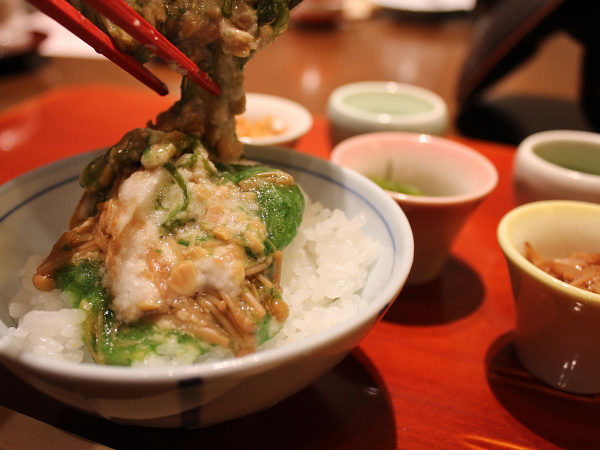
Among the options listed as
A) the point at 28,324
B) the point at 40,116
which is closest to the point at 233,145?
the point at 28,324

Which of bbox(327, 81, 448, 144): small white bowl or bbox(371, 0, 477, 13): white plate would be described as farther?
bbox(371, 0, 477, 13): white plate

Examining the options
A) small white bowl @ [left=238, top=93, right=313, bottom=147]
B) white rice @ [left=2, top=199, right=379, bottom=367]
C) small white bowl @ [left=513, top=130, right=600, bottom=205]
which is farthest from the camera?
small white bowl @ [left=238, top=93, right=313, bottom=147]

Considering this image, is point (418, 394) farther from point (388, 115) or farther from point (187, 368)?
point (388, 115)

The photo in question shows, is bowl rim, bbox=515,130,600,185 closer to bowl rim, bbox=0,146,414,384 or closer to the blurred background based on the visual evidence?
bowl rim, bbox=0,146,414,384

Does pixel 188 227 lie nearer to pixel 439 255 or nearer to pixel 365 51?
pixel 439 255

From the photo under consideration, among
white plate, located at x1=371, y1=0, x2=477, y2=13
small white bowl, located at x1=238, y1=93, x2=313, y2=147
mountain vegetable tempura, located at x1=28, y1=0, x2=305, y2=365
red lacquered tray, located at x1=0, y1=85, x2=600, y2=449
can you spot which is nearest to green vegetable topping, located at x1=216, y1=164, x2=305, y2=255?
mountain vegetable tempura, located at x1=28, y1=0, x2=305, y2=365

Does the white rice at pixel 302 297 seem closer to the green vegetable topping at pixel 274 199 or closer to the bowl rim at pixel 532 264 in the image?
the green vegetable topping at pixel 274 199
